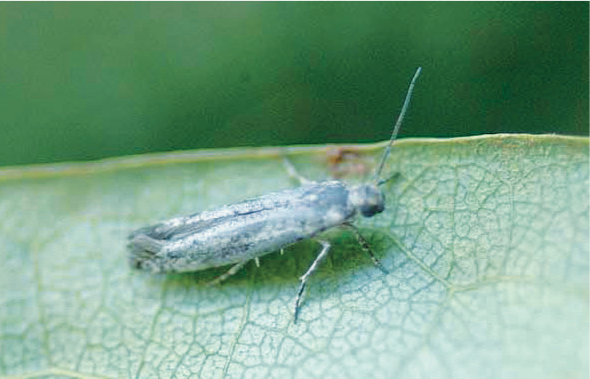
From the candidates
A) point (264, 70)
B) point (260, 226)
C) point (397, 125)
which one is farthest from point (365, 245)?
point (264, 70)

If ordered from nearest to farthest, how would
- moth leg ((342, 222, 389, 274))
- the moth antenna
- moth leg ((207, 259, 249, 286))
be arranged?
moth leg ((342, 222, 389, 274))
the moth antenna
moth leg ((207, 259, 249, 286))

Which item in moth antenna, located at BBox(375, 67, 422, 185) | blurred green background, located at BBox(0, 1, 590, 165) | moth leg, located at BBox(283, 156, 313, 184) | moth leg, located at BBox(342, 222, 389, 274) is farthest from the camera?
blurred green background, located at BBox(0, 1, 590, 165)

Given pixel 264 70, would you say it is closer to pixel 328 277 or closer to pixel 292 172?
pixel 292 172

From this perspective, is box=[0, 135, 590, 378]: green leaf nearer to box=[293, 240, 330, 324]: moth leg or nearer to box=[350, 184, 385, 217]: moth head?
box=[293, 240, 330, 324]: moth leg

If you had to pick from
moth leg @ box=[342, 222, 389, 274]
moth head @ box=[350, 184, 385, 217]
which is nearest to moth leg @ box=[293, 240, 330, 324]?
moth leg @ box=[342, 222, 389, 274]

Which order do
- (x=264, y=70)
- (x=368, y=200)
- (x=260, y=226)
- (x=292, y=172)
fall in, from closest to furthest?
(x=368, y=200) → (x=260, y=226) → (x=292, y=172) → (x=264, y=70)

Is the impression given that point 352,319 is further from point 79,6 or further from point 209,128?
point 79,6

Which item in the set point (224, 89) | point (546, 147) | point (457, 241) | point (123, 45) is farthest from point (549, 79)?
point (123, 45)
